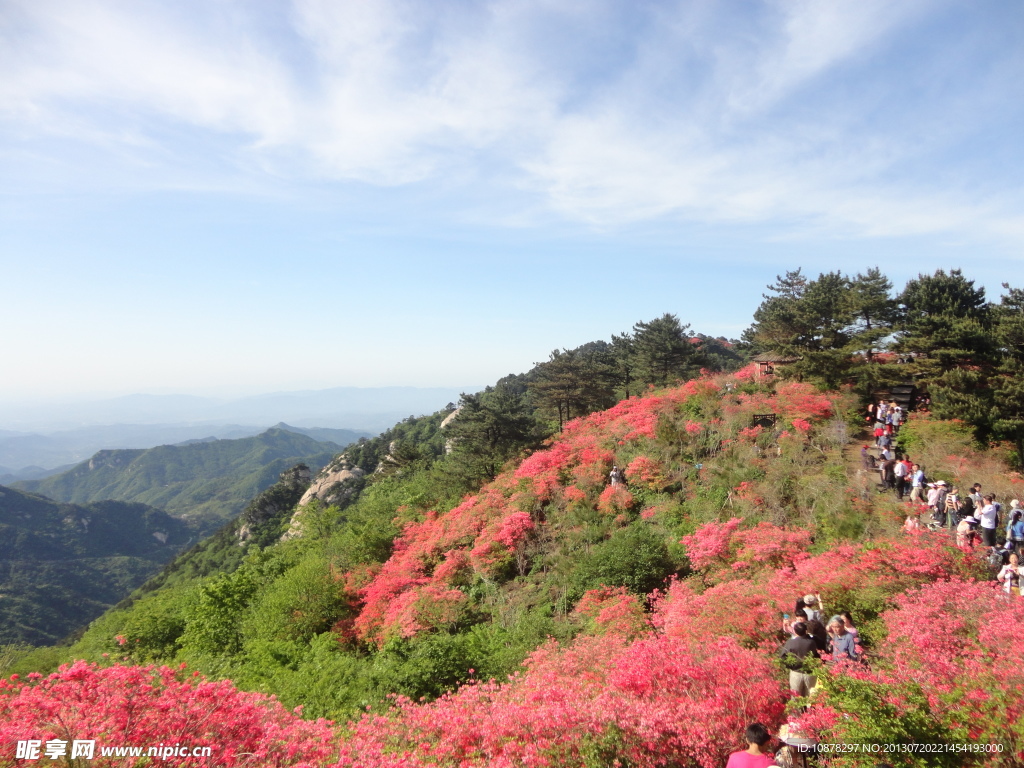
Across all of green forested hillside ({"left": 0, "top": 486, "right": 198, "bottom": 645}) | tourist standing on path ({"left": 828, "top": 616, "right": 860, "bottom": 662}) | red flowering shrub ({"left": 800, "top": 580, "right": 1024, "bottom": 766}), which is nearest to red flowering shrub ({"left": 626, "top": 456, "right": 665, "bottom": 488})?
red flowering shrub ({"left": 800, "top": 580, "right": 1024, "bottom": 766})

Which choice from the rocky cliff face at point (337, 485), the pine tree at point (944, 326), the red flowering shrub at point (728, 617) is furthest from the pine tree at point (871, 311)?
the rocky cliff face at point (337, 485)

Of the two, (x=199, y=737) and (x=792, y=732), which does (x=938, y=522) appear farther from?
(x=199, y=737)

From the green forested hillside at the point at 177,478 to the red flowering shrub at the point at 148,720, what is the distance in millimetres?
154231

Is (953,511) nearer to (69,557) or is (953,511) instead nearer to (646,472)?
(646,472)

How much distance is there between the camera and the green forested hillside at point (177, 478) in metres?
151

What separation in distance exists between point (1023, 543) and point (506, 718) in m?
9.65

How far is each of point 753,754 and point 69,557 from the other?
5398 inches

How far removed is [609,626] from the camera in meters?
10.4

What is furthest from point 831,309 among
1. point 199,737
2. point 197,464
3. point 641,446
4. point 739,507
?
point 197,464

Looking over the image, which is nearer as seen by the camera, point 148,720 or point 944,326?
point 148,720

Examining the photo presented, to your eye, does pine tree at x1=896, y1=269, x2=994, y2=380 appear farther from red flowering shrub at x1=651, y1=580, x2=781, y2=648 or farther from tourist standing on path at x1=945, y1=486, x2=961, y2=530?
red flowering shrub at x1=651, y1=580, x2=781, y2=648

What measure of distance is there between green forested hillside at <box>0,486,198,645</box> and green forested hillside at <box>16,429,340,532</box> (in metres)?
21.5

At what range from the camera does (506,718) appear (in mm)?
5859

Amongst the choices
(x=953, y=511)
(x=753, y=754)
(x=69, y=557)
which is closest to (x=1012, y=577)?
(x=953, y=511)
